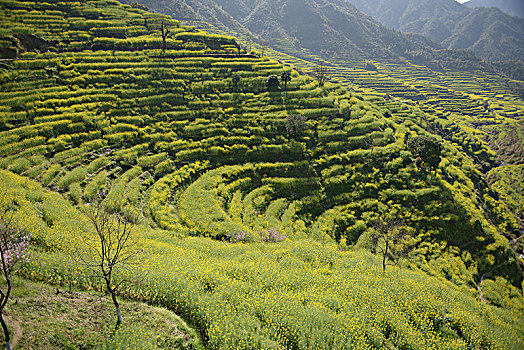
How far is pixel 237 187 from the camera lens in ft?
149

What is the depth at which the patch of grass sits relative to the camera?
1288cm

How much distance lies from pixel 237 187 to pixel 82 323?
3216 cm

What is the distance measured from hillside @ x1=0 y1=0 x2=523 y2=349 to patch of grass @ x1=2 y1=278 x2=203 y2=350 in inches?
48.2

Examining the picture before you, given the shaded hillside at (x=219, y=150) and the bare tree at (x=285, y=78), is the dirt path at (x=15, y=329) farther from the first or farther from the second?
the bare tree at (x=285, y=78)

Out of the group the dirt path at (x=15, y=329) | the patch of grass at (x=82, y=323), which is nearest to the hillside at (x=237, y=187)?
the patch of grass at (x=82, y=323)

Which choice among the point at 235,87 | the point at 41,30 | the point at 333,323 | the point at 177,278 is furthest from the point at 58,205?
the point at 41,30

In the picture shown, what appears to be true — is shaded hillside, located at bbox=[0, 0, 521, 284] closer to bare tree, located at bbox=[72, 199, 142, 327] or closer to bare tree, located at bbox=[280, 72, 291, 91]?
bare tree, located at bbox=[280, 72, 291, 91]

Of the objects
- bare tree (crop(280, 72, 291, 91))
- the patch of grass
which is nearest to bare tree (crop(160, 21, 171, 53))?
bare tree (crop(280, 72, 291, 91))

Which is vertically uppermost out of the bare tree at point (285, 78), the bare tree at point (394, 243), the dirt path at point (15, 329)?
the bare tree at point (285, 78)

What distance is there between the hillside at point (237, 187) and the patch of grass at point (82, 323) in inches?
48.2

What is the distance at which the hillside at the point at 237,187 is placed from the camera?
1809 centimetres

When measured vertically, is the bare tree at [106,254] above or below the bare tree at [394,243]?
above

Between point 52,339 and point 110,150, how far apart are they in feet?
124

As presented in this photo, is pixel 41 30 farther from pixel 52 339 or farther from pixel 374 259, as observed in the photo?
pixel 374 259
